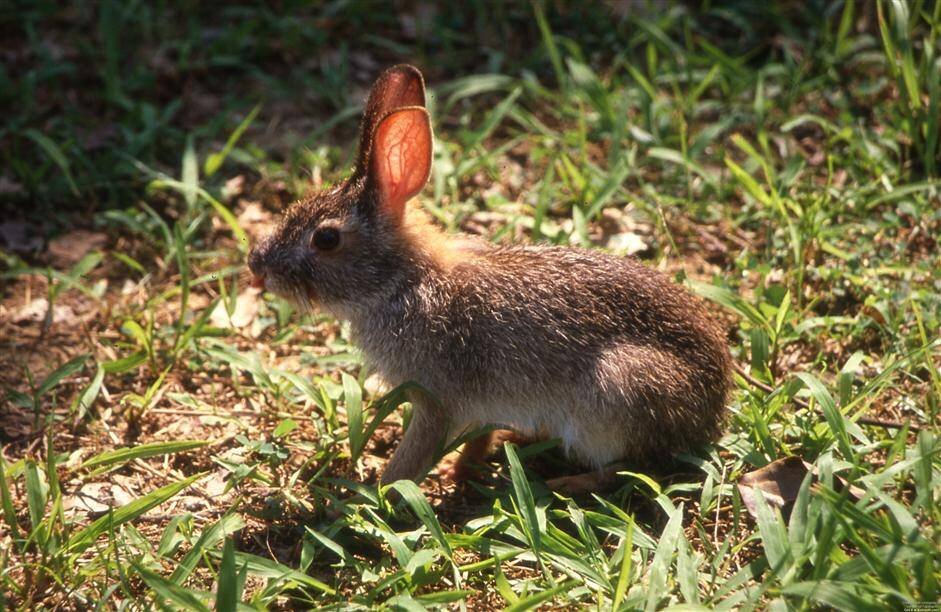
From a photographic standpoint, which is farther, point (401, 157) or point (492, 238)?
point (492, 238)

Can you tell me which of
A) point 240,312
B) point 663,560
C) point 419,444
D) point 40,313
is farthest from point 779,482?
point 40,313

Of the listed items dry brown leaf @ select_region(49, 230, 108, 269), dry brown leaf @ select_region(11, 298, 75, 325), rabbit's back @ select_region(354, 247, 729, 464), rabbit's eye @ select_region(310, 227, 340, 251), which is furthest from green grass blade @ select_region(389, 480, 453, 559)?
dry brown leaf @ select_region(49, 230, 108, 269)

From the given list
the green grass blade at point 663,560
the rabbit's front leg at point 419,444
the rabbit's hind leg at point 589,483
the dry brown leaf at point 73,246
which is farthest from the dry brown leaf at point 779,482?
the dry brown leaf at point 73,246

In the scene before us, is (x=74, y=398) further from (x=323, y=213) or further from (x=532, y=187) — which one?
(x=532, y=187)

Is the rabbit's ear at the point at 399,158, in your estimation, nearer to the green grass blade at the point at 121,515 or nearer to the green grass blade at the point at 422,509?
the green grass blade at the point at 422,509

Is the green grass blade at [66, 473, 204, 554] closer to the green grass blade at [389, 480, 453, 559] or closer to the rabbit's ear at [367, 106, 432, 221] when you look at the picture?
the green grass blade at [389, 480, 453, 559]

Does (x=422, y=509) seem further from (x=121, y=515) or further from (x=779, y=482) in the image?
(x=779, y=482)

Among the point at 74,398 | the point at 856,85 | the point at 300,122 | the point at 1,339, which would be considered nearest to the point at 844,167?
the point at 856,85
